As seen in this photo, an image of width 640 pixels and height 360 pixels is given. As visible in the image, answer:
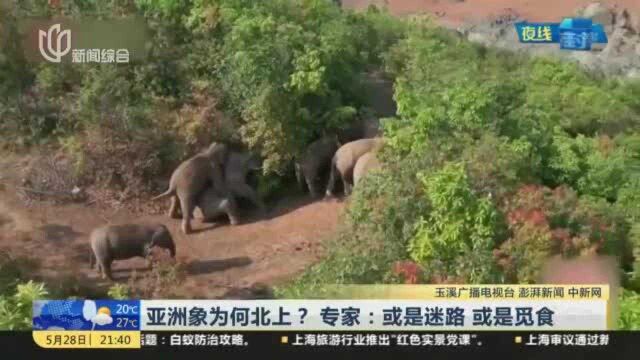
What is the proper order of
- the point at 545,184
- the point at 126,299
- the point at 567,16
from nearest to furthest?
the point at 126,299 < the point at 567,16 < the point at 545,184

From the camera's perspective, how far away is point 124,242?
6.81m

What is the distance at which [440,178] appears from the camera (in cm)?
671

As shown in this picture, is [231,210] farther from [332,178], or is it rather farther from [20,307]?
[20,307]

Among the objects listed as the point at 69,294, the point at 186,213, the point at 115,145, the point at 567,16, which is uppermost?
the point at 567,16

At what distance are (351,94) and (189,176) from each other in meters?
1.44

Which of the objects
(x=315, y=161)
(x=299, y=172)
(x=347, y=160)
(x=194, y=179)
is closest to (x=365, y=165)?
(x=347, y=160)

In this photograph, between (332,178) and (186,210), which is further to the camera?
(332,178)

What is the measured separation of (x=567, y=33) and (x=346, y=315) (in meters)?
2.60

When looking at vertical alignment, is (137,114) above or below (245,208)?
above

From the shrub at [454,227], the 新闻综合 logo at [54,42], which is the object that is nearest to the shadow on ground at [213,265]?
the shrub at [454,227]

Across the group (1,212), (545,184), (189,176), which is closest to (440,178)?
(545,184)

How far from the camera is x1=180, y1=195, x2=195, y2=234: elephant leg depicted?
7.01 m

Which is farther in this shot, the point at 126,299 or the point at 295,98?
the point at 295,98

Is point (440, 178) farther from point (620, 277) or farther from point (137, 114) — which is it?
point (137, 114)
